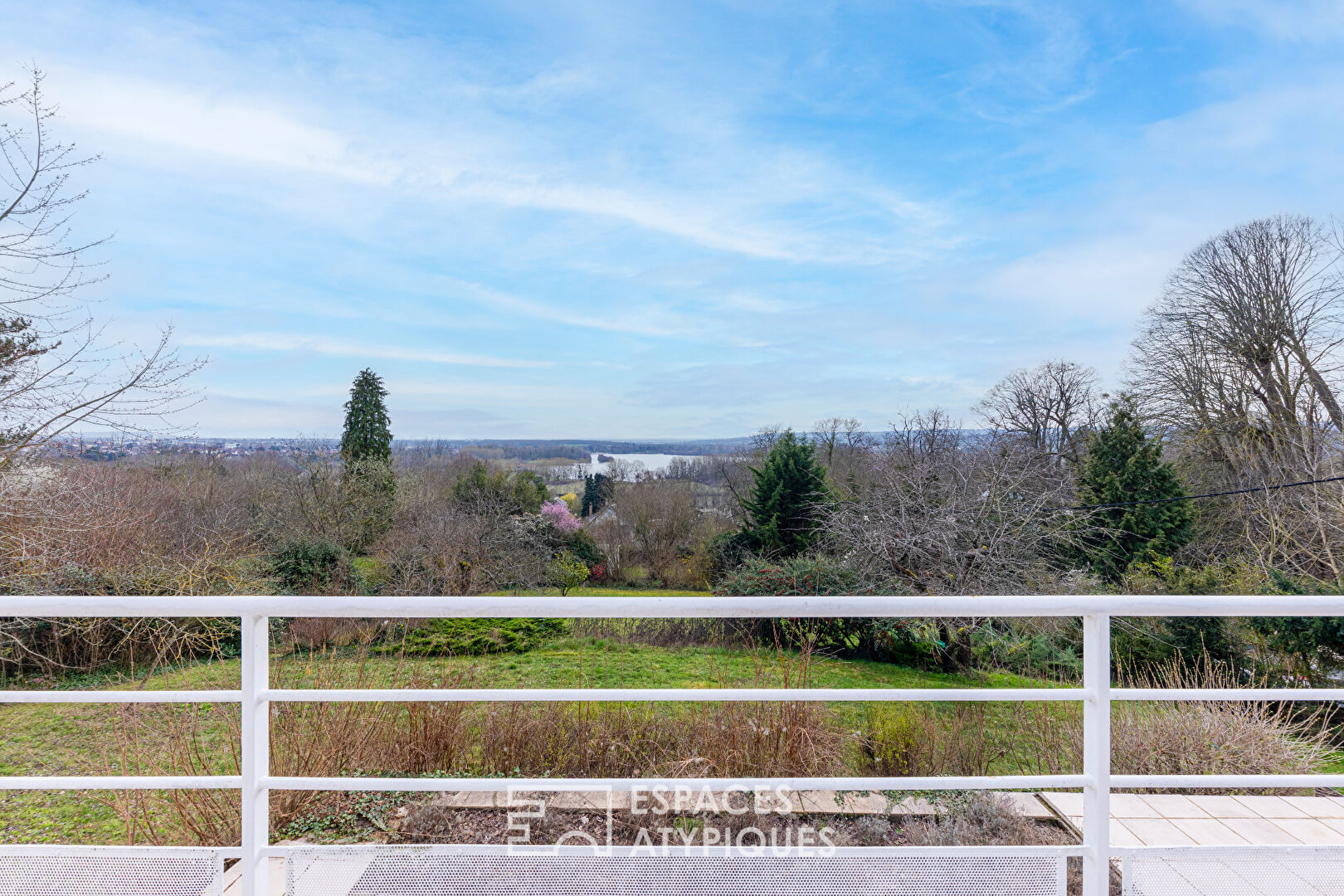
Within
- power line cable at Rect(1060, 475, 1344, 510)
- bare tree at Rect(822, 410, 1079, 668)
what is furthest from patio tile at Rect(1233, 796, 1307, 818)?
power line cable at Rect(1060, 475, 1344, 510)

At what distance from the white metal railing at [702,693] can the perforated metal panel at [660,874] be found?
0.07m

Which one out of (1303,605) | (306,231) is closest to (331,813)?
(1303,605)

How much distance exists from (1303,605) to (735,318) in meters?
16.4

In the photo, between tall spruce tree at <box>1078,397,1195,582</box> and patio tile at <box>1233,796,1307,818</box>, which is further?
tall spruce tree at <box>1078,397,1195,582</box>

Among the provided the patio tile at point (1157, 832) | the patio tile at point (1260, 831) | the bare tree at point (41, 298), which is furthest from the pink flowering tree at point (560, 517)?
the patio tile at point (1260, 831)

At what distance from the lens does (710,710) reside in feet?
11.0

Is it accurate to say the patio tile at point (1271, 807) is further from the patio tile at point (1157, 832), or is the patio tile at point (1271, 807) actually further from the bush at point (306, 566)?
the bush at point (306, 566)

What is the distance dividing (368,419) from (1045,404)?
19.7 meters

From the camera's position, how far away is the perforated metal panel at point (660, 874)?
54.3 inches

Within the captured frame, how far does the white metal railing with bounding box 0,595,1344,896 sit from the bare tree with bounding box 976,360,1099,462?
18.4 meters

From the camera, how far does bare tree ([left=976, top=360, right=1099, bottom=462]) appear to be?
18.3m

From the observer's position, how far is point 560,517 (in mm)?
18906

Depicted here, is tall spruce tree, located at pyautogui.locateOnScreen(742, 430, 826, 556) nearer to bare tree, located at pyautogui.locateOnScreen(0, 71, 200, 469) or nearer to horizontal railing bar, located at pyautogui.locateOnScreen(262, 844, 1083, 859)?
bare tree, located at pyautogui.locateOnScreen(0, 71, 200, 469)

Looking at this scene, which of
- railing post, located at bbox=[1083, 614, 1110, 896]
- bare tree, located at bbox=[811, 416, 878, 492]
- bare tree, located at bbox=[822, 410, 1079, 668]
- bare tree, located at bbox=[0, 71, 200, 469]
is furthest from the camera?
bare tree, located at bbox=[811, 416, 878, 492]
